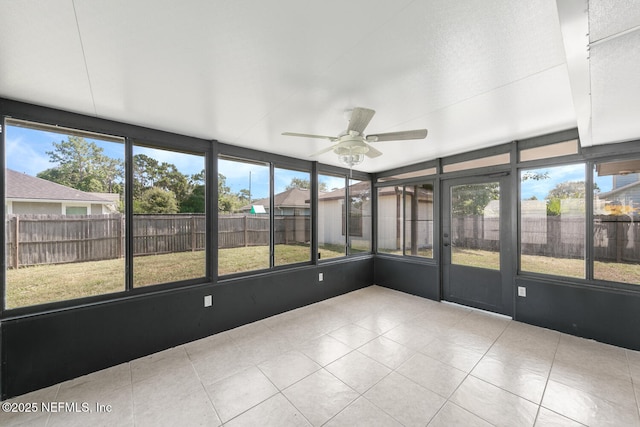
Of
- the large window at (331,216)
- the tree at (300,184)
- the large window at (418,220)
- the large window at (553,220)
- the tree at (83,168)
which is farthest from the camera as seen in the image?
the large window at (331,216)

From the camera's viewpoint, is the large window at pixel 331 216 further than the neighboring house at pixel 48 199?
Yes

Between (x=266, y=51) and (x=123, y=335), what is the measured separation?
297 cm

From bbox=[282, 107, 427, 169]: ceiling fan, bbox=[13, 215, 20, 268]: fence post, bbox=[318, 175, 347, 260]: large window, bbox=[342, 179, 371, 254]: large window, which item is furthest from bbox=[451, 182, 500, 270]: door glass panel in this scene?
bbox=[13, 215, 20, 268]: fence post

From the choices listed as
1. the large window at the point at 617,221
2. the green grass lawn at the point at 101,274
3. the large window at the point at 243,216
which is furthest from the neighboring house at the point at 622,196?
the green grass lawn at the point at 101,274

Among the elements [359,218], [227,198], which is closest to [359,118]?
[227,198]

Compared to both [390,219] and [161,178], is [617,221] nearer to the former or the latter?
[390,219]

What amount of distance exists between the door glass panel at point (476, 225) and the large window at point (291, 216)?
2.47 metres

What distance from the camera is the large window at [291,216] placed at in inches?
155

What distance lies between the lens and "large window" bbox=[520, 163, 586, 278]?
9.91 ft

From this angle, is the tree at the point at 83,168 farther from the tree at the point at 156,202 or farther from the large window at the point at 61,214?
the tree at the point at 156,202

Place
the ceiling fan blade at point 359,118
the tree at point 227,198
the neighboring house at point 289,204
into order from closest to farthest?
1. the ceiling fan blade at point 359,118
2. the tree at point 227,198
3. the neighboring house at point 289,204

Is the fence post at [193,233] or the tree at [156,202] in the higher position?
the tree at [156,202]

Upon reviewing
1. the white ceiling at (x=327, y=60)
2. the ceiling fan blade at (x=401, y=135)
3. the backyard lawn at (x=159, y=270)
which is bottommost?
the backyard lawn at (x=159, y=270)

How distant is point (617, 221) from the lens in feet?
9.16
